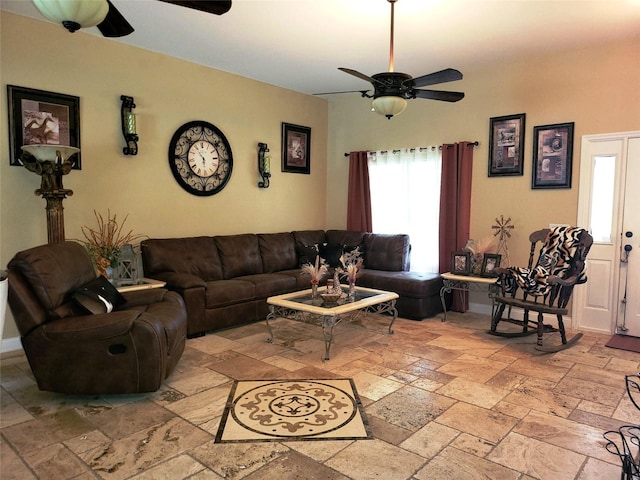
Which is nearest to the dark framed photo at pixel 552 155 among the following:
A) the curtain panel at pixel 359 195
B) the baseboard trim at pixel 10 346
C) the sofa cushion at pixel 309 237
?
the curtain panel at pixel 359 195

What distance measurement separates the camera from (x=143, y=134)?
4.69 metres

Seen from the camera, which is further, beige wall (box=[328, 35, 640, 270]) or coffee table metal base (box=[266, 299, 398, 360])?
beige wall (box=[328, 35, 640, 270])

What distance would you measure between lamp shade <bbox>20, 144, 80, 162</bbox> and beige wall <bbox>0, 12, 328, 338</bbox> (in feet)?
1.62

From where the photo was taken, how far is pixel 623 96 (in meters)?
4.35

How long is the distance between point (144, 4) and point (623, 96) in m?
4.56

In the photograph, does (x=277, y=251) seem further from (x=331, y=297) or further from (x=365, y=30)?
(x=365, y=30)

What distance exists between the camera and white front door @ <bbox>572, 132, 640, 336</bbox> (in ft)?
14.3

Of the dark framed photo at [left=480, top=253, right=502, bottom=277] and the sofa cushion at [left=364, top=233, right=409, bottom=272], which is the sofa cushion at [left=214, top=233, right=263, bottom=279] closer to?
the sofa cushion at [left=364, top=233, right=409, bottom=272]

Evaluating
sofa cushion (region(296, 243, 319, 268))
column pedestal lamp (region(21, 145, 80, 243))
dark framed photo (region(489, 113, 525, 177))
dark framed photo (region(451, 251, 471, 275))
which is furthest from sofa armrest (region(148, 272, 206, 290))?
dark framed photo (region(489, 113, 525, 177))

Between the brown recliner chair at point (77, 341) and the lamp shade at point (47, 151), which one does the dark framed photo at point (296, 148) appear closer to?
the lamp shade at point (47, 151)

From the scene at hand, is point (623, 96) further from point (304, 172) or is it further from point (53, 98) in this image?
point (53, 98)

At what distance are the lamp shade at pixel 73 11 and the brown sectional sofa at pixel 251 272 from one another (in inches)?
104

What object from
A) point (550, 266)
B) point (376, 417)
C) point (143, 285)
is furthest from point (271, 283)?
point (550, 266)

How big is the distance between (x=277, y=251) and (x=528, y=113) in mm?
3414
